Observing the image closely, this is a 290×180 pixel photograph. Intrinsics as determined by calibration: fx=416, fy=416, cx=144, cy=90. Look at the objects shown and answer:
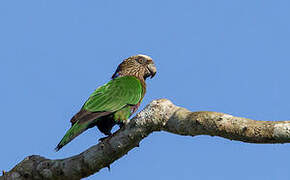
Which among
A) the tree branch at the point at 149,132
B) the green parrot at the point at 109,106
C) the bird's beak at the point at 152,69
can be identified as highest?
the bird's beak at the point at 152,69

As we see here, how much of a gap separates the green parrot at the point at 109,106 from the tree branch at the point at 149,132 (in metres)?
0.40

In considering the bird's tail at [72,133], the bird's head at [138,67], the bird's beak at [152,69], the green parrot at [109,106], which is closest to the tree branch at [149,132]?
the bird's tail at [72,133]

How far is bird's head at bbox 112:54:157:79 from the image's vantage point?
6.99 metres

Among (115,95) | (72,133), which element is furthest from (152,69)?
(72,133)

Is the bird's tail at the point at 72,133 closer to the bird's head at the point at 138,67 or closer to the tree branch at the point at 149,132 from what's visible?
the tree branch at the point at 149,132

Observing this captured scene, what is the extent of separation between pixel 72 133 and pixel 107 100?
85 centimetres

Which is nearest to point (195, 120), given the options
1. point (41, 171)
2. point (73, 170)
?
point (73, 170)

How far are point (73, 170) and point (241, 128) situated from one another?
1917mm

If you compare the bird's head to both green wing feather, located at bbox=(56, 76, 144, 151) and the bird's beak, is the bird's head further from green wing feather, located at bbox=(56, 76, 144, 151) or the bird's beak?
green wing feather, located at bbox=(56, 76, 144, 151)

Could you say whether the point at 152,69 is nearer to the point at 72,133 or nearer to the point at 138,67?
the point at 138,67

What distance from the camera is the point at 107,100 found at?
5.70m

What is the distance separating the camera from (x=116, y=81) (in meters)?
A: 6.30

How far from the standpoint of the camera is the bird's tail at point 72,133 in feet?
16.1

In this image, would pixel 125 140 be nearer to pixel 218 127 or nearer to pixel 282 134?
pixel 218 127
